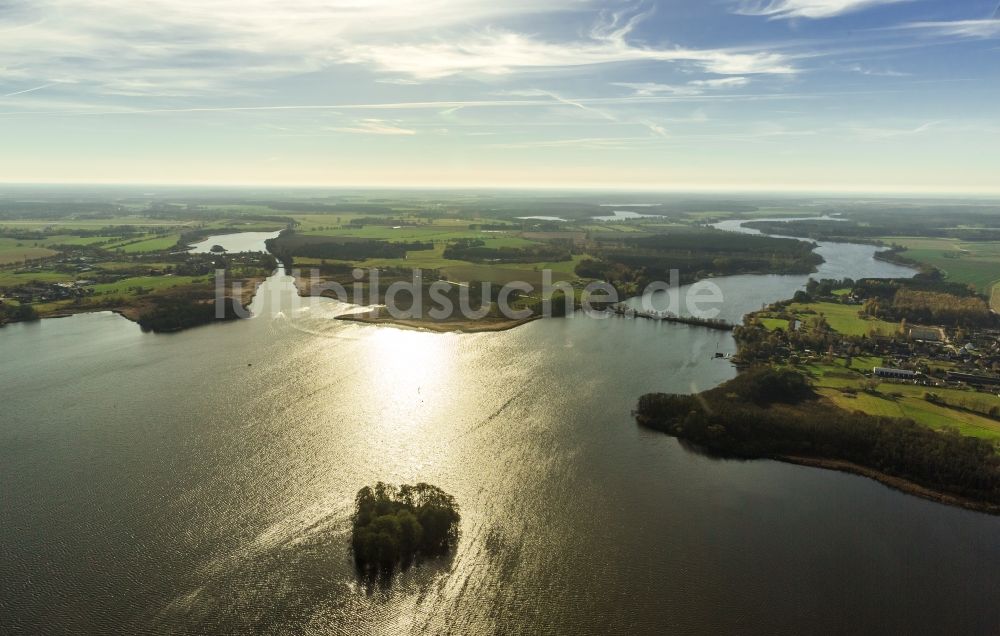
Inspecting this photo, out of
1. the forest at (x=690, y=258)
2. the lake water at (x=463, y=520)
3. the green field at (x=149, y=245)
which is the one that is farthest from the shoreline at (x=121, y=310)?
the forest at (x=690, y=258)

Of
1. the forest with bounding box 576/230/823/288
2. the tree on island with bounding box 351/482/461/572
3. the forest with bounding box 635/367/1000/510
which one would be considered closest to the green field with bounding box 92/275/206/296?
the forest with bounding box 576/230/823/288

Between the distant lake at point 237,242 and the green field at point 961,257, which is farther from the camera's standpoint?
the distant lake at point 237,242

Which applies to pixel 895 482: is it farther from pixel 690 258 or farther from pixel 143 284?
pixel 143 284

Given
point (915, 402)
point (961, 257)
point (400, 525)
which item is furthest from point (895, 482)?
point (961, 257)

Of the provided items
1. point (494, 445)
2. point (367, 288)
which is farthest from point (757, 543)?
point (367, 288)

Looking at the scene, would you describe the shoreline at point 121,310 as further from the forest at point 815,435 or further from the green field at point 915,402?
the green field at point 915,402

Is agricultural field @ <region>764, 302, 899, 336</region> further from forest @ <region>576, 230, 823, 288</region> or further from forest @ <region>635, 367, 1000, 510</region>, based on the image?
forest @ <region>576, 230, 823, 288</region>
